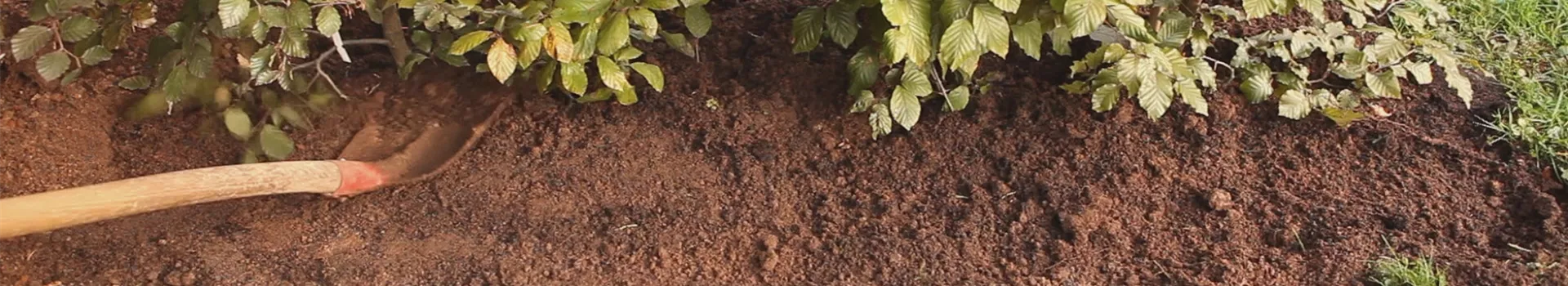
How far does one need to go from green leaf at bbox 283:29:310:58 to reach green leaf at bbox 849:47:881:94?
1.09 metres

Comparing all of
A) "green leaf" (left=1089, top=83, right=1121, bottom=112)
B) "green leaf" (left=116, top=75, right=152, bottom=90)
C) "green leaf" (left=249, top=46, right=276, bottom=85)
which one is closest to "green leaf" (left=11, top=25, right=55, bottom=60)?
"green leaf" (left=116, top=75, right=152, bottom=90)

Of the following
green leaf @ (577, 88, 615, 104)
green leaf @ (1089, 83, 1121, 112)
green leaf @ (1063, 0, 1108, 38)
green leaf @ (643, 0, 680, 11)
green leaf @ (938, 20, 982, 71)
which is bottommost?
green leaf @ (577, 88, 615, 104)

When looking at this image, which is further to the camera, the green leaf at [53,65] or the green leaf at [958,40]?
the green leaf at [53,65]

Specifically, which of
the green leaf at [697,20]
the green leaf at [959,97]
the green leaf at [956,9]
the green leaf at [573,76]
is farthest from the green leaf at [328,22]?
the green leaf at [959,97]

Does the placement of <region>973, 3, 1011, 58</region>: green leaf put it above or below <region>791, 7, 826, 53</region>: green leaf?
above

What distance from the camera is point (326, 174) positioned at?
8.34 ft

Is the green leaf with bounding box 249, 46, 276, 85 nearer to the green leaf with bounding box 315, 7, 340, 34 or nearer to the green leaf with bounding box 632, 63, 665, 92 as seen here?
the green leaf with bounding box 315, 7, 340, 34

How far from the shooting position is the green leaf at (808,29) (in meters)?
2.56

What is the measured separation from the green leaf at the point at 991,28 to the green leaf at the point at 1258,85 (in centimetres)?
74

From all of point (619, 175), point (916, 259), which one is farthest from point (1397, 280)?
point (619, 175)

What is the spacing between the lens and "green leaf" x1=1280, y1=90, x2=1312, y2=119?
2656 mm

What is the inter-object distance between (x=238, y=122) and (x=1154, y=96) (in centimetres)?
194

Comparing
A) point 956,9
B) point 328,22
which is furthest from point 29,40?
point 956,9

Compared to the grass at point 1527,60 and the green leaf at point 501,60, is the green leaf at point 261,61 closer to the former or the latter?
the green leaf at point 501,60
